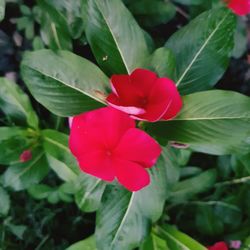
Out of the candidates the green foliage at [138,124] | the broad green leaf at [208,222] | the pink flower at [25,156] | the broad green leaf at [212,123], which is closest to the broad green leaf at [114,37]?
the green foliage at [138,124]

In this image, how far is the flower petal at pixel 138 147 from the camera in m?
0.71

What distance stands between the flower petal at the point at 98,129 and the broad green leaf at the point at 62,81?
112 millimetres

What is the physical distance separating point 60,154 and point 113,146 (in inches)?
13.4

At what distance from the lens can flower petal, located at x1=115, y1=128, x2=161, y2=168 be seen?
0.71 m

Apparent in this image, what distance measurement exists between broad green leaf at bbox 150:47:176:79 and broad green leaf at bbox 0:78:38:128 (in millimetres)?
420

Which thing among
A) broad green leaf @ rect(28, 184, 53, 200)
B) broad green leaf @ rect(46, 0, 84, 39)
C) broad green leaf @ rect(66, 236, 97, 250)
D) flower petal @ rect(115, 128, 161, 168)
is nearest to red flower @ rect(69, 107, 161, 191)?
flower petal @ rect(115, 128, 161, 168)

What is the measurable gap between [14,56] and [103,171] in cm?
76

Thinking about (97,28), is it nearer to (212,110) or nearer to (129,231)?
(212,110)

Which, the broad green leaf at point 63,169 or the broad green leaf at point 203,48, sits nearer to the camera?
the broad green leaf at point 203,48

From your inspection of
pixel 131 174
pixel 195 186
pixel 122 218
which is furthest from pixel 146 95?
pixel 195 186

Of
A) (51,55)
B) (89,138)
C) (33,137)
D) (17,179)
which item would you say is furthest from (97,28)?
(17,179)

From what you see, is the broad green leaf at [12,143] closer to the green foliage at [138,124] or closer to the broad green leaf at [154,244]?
the green foliage at [138,124]

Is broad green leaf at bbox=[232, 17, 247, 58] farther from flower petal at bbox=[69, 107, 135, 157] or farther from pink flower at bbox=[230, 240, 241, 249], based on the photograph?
flower petal at bbox=[69, 107, 135, 157]

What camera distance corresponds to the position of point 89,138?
730 mm
